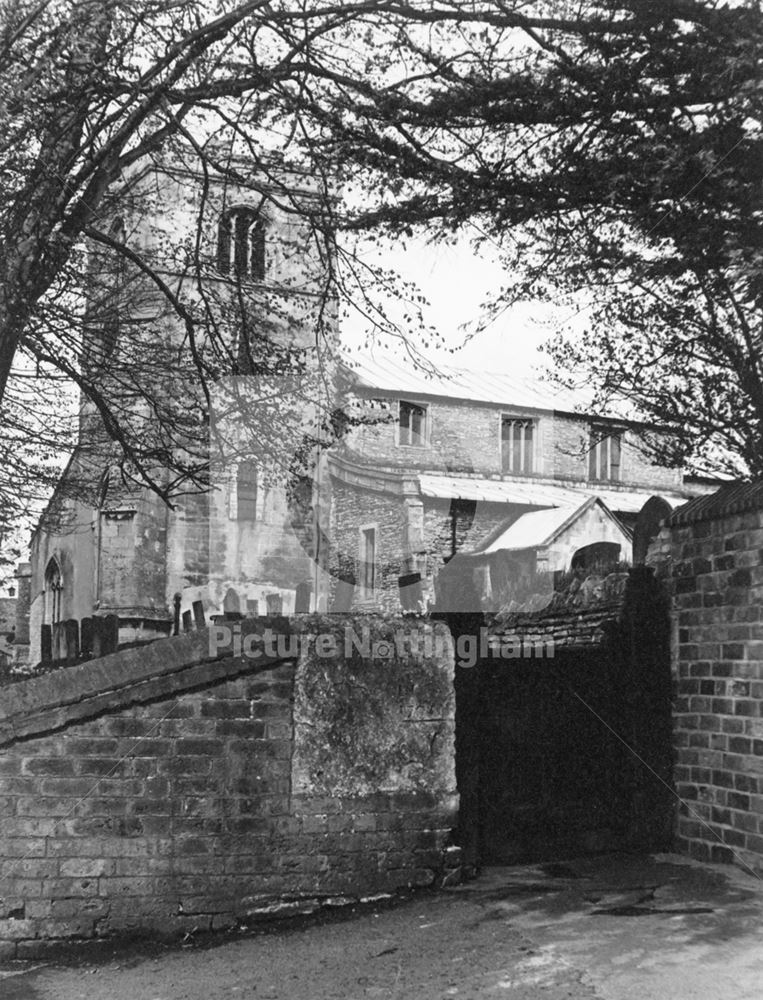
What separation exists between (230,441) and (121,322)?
178cm

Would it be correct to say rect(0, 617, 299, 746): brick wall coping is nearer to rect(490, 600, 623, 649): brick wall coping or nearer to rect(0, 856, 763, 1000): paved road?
rect(0, 856, 763, 1000): paved road

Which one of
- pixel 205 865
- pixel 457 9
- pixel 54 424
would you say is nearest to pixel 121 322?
pixel 54 424

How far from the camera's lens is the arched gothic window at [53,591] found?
93.2 ft

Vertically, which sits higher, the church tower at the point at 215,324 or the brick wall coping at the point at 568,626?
the church tower at the point at 215,324

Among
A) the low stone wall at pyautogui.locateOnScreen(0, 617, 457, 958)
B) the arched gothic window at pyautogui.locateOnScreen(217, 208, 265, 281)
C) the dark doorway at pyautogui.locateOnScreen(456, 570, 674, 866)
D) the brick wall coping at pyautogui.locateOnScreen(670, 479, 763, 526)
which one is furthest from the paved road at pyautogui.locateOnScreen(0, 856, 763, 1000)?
the arched gothic window at pyautogui.locateOnScreen(217, 208, 265, 281)

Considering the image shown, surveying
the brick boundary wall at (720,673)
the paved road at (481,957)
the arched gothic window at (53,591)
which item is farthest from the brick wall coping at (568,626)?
the arched gothic window at (53,591)

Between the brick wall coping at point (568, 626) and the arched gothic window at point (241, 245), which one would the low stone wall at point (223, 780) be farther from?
the arched gothic window at point (241, 245)

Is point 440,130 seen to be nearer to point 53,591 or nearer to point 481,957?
point 481,957

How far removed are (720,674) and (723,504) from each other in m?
0.97

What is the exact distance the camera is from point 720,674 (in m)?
5.32

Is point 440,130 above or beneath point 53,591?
above

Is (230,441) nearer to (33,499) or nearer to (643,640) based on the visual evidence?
(33,499)

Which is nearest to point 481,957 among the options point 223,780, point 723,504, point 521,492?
point 223,780

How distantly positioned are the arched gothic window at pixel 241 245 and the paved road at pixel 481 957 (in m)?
5.62
